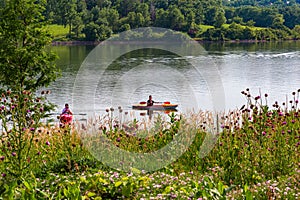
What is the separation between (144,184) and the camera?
233 inches

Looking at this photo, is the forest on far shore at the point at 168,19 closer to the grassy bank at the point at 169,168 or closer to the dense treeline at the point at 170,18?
the dense treeline at the point at 170,18

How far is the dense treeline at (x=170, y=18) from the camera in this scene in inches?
5266

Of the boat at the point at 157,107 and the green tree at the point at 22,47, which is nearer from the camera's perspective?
the green tree at the point at 22,47

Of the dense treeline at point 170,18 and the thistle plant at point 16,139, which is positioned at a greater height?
the dense treeline at point 170,18

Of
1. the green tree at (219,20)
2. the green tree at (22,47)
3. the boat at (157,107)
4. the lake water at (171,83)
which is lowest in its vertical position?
the boat at (157,107)

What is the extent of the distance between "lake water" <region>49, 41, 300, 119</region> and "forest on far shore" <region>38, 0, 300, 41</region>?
61.5 meters

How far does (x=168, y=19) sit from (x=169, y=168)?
143 metres

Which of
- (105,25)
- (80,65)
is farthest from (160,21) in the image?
(80,65)

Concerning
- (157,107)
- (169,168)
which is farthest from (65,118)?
(157,107)

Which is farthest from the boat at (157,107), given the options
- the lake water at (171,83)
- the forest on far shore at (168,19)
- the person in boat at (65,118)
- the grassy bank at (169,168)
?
the forest on far shore at (168,19)

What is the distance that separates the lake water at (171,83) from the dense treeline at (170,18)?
6196 centimetres

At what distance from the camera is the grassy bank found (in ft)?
18.7

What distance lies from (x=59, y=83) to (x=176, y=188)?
1792 inches

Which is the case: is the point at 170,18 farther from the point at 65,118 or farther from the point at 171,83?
the point at 65,118
